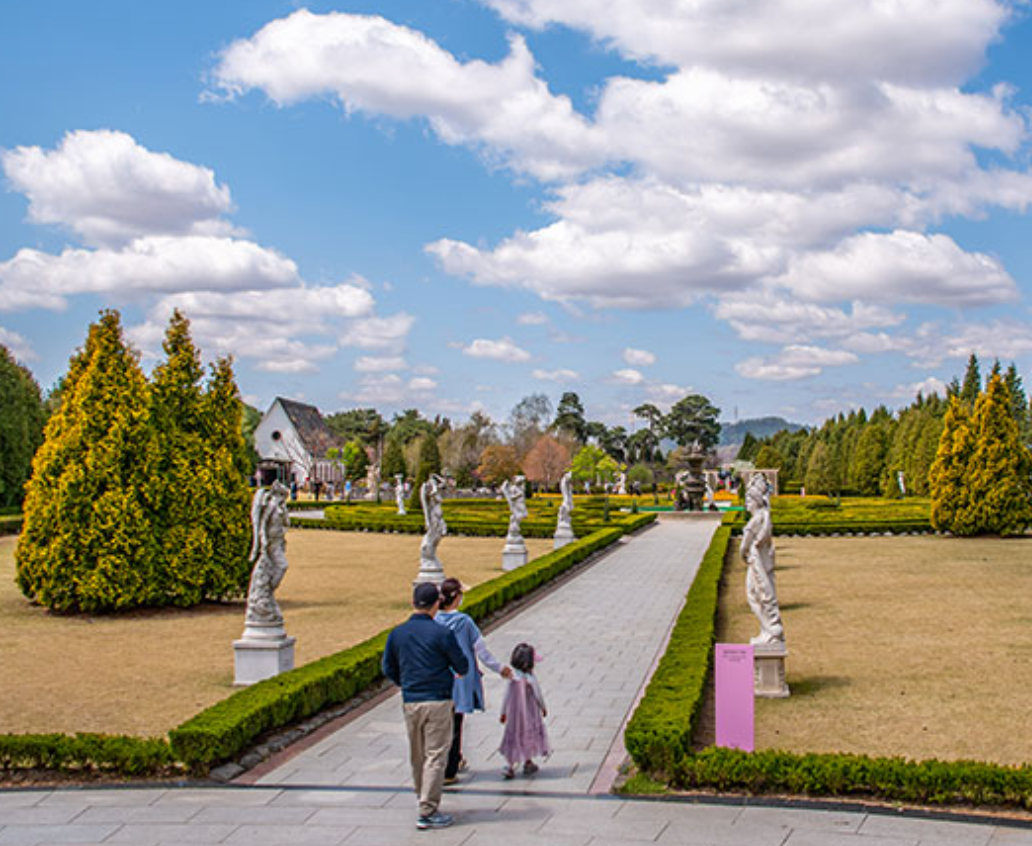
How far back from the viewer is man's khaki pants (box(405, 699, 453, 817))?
6.45 meters

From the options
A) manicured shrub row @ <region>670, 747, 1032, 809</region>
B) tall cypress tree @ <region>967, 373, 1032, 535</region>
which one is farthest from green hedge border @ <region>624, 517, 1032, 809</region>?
tall cypress tree @ <region>967, 373, 1032, 535</region>

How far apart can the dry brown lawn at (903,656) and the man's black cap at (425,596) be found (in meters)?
3.56

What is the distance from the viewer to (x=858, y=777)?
22.8 ft

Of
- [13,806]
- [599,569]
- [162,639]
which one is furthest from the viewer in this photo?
[599,569]

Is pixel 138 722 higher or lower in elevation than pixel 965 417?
lower

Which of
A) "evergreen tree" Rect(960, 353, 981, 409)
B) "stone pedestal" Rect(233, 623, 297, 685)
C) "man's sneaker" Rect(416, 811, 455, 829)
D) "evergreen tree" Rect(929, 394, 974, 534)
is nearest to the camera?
"man's sneaker" Rect(416, 811, 455, 829)

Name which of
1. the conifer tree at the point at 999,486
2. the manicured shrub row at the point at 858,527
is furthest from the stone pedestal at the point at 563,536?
the conifer tree at the point at 999,486

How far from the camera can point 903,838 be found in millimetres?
6172

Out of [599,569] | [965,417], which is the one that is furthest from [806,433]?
[599,569]

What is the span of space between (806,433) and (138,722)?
101826mm

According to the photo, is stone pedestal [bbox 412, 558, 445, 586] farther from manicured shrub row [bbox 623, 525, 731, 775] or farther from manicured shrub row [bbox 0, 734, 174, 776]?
manicured shrub row [bbox 0, 734, 174, 776]

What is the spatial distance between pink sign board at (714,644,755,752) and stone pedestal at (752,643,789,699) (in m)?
2.67

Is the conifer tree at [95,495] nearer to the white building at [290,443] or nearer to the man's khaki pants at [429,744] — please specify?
the man's khaki pants at [429,744]

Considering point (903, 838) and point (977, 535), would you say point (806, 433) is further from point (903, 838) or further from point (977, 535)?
point (903, 838)
